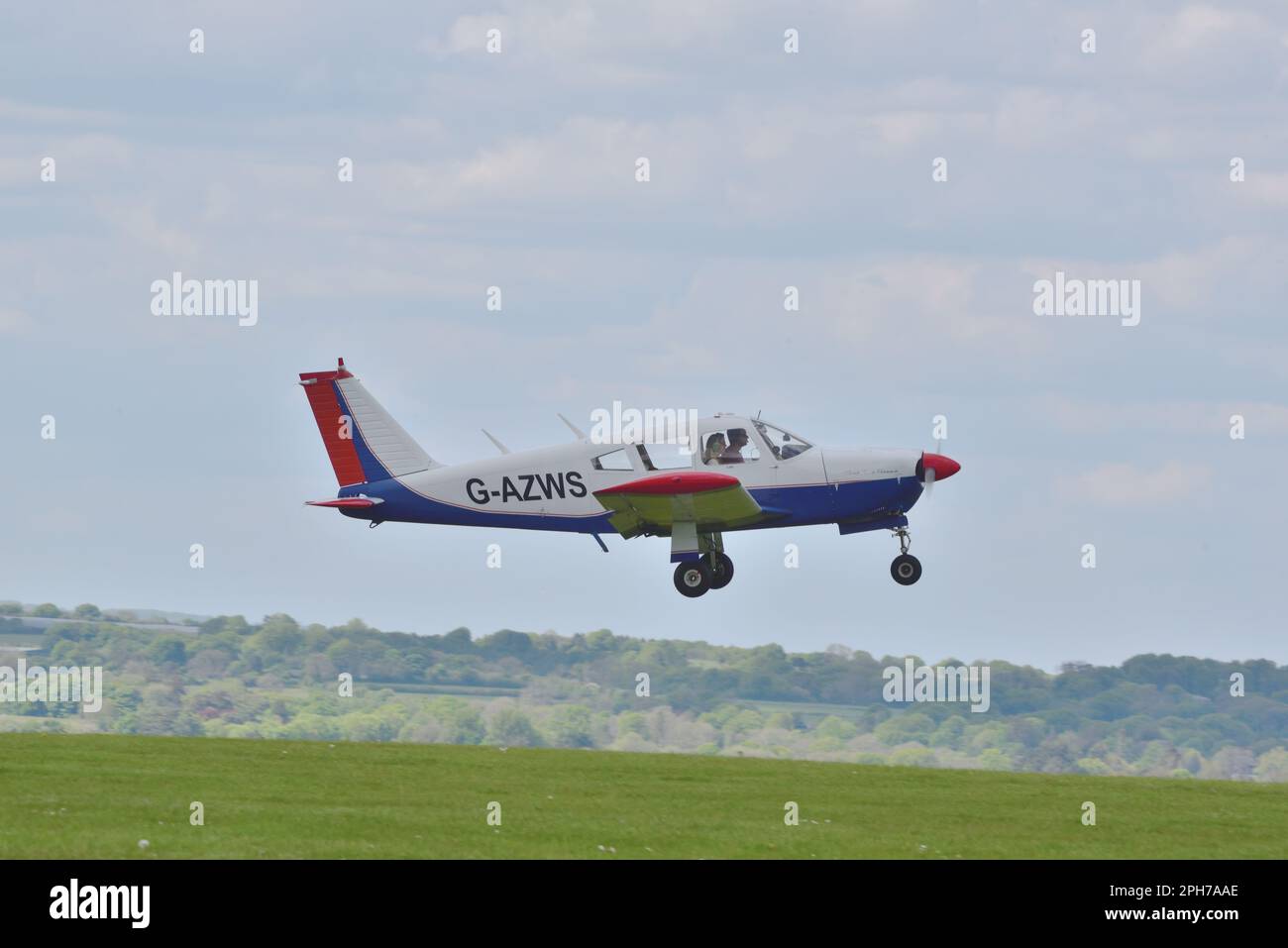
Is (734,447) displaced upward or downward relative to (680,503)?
upward

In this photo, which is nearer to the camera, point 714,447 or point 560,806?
point 560,806

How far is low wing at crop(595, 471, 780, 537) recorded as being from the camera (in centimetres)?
2986

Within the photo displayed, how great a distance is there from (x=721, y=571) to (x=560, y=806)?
1204 centimetres

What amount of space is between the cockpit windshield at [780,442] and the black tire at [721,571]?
7.92 feet

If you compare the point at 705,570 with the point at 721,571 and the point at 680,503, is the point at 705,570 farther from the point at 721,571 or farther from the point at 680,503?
the point at 680,503

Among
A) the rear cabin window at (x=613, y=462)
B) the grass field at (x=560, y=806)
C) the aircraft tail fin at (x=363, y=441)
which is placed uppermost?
the aircraft tail fin at (x=363, y=441)

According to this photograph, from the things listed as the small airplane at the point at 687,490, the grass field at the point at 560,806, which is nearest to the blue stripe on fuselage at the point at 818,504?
the small airplane at the point at 687,490

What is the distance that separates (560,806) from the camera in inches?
826

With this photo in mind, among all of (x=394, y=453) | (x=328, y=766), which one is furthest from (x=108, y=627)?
(x=328, y=766)

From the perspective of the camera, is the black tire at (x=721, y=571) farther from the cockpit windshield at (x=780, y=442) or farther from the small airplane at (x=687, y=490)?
the cockpit windshield at (x=780, y=442)

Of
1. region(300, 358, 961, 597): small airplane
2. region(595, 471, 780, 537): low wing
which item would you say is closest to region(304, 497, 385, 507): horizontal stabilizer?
region(300, 358, 961, 597): small airplane

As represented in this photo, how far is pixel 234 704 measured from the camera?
3268 inches

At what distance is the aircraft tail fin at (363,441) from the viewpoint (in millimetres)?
34281

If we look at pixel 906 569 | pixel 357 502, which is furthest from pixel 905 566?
pixel 357 502
